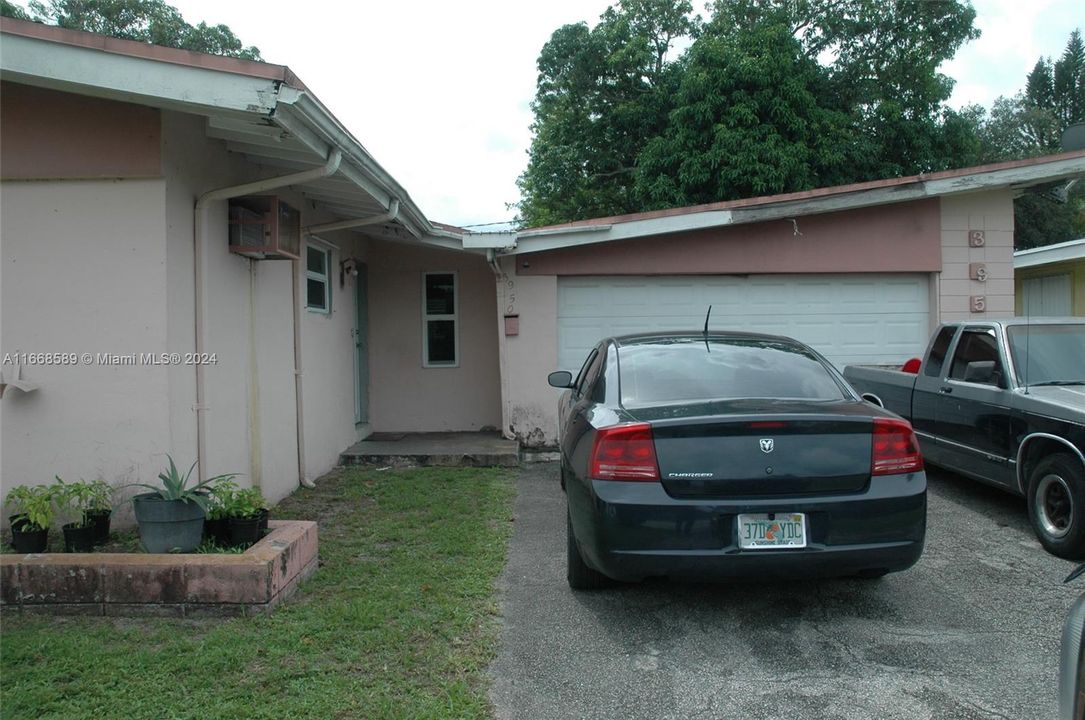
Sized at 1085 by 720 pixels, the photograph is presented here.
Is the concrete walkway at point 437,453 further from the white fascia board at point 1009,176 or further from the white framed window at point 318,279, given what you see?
the white fascia board at point 1009,176

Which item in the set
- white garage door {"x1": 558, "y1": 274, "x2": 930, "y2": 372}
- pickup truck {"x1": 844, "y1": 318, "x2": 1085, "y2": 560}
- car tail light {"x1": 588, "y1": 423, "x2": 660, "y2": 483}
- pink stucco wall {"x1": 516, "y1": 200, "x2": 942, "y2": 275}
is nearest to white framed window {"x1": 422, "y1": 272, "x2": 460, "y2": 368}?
pink stucco wall {"x1": 516, "y1": 200, "x2": 942, "y2": 275}

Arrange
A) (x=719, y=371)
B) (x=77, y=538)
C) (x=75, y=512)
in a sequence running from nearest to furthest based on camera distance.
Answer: (x=77, y=538) → (x=719, y=371) → (x=75, y=512)

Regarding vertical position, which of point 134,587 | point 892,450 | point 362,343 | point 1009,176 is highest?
point 1009,176

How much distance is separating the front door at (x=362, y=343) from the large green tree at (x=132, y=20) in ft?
42.4

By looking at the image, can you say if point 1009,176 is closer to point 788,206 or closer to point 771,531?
point 788,206

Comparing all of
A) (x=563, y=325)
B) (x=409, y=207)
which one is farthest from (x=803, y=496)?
(x=563, y=325)

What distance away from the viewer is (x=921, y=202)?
32.4 feet

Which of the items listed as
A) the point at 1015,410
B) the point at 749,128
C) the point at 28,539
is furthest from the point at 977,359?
the point at 749,128

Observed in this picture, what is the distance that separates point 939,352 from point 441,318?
6083 millimetres

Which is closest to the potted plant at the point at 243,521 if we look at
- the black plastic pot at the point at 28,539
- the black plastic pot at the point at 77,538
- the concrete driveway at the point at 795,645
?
the black plastic pot at the point at 77,538

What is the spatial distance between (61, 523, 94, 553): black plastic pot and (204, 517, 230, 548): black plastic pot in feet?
2.01

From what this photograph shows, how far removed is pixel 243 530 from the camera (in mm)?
4586

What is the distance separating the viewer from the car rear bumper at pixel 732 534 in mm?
3775

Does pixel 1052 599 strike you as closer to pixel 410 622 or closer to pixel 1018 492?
pixel 1018 492
